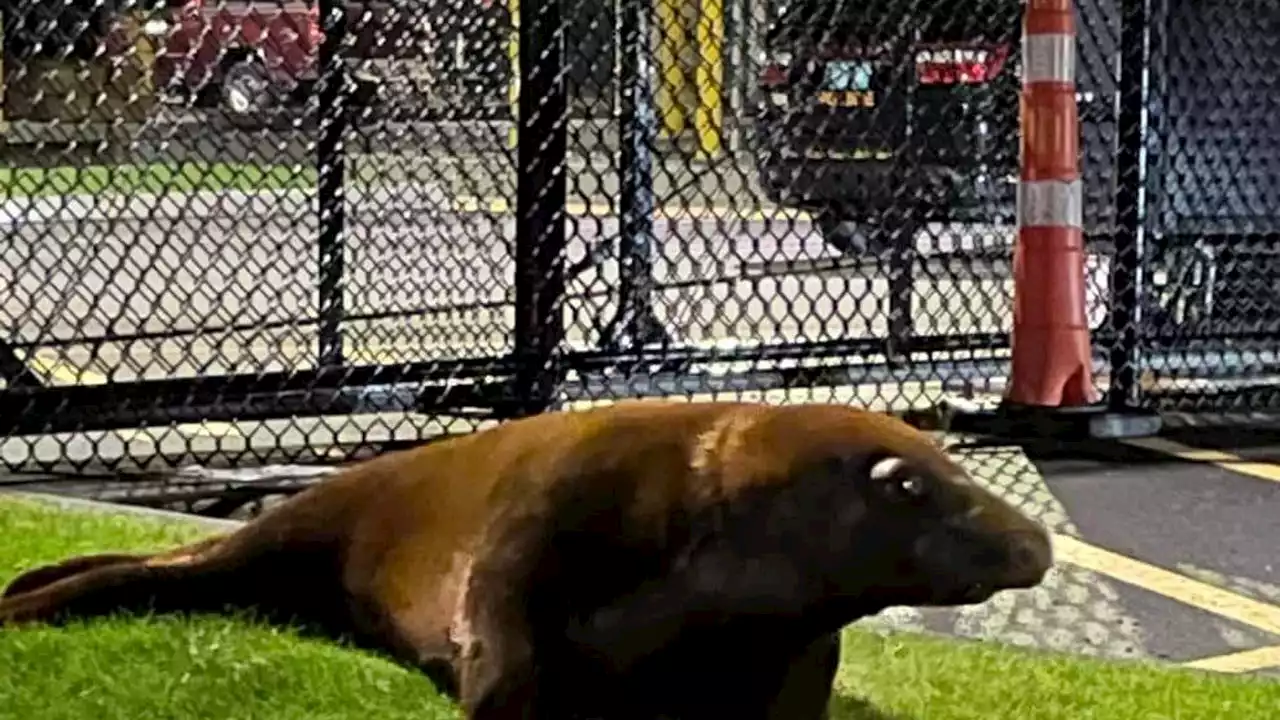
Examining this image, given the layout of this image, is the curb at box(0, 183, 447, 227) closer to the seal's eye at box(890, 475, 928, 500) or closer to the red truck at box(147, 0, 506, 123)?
the red truck at box(147, 0, 506, 123)

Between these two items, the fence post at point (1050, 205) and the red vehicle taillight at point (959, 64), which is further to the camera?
the red vehicle taillight at point (959, 64)

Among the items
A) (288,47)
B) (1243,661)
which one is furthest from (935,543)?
(288,47)

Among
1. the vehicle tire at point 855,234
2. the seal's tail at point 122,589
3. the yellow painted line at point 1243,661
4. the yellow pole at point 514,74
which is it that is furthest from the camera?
the vehicle tire at point 855,234

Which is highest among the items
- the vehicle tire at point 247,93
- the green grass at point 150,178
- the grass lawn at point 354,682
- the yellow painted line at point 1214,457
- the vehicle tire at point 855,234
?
the vehicle tire at point 247,93

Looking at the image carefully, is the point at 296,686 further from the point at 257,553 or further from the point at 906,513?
the point at 906,513

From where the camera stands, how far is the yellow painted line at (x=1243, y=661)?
9.80ft

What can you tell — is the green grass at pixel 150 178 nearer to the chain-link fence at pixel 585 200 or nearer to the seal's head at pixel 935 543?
the chain-link fence at pixel 585 200

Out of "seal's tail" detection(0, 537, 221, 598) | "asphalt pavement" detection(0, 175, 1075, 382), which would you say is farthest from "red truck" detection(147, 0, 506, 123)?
"seal's tail" detection(0, 537, 221, 598)

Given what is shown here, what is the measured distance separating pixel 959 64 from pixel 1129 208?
1.97 feet

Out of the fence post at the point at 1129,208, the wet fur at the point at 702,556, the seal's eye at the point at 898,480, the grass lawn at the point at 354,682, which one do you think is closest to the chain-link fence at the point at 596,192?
the fence post at the point at 1129,208

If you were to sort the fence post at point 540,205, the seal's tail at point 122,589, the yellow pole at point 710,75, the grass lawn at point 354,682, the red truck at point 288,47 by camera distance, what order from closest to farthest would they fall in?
the grass lawn at point 354,682
the seal's tail at point 122,589
the fence post at point 540,205
the red truck at point 288,47
the yellow pole at point 710,75

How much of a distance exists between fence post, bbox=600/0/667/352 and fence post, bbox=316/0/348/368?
0.65 metres

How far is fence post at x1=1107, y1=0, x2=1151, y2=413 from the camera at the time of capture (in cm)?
485

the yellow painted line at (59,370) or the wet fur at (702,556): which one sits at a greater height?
the wet fur at (702,556)
